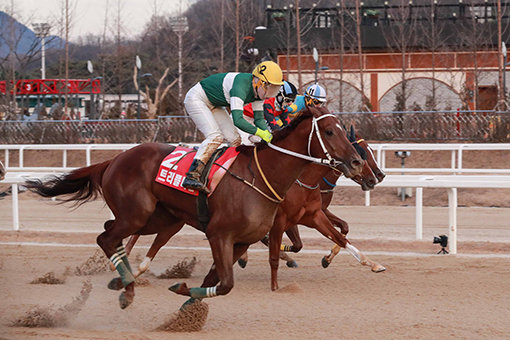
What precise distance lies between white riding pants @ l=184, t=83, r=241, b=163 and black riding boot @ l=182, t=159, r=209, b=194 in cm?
26

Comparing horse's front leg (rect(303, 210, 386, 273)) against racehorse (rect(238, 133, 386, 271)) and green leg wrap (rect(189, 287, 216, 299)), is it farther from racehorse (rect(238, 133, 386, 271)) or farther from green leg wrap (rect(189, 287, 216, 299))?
green leg wrap (rect(189, 287, 216, 299))

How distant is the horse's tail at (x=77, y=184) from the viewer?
21.9ft

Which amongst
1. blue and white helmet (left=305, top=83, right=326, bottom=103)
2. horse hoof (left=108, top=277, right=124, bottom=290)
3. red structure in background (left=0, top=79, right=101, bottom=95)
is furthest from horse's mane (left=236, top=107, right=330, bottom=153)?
red structure in background (left=0, top=79, right=101, bottom=95)

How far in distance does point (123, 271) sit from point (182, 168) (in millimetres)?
842

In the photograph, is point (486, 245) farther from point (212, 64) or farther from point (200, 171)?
point (212, 64)

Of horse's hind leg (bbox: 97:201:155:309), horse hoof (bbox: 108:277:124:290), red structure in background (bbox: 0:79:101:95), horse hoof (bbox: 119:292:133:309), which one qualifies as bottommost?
horse hoof (bbox: 119:292:133:309)

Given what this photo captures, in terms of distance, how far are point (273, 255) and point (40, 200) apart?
28.3 feet

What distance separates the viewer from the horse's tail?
21.9 ft

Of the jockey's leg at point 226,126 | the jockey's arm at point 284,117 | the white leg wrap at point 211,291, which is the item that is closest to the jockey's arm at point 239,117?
the jockey's leg at point 226,126

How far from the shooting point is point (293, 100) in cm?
704

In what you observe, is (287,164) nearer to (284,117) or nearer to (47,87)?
(284,117)

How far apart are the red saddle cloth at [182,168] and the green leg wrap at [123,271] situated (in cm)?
64

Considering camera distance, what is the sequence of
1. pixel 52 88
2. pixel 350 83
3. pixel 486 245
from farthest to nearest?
1. pixel 52 88
2. pixel 350 83
3. pixel 486 245

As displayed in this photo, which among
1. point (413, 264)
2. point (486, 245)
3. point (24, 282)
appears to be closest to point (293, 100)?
point (413, 264)
